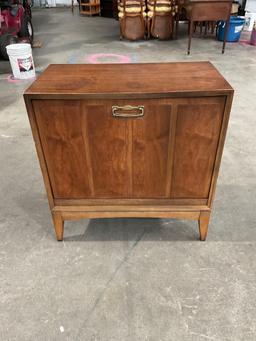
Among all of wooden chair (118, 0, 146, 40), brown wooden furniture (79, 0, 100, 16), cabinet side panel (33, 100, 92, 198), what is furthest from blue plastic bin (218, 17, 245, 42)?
cabinet side panel (33, 100, 92, 198)

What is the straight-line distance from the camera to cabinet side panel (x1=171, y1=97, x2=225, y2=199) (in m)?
0.98

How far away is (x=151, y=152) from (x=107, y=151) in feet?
0.57

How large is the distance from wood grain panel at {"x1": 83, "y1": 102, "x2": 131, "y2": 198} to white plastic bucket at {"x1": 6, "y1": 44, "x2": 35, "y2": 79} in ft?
8.39

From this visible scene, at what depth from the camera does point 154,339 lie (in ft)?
3.24

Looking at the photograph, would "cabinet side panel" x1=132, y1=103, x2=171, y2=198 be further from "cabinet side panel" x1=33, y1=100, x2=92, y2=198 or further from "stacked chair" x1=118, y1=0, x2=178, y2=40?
"stacked chair" x1=118, y1=0, x2=178, y2=40

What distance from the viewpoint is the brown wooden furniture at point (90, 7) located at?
7513mm

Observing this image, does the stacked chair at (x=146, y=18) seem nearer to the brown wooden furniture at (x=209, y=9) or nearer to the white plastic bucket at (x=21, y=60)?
the brown wooden furniture at (x=209, y=9)

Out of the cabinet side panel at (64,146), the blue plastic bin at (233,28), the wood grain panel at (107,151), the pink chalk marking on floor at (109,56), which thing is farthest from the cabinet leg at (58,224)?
the blue plastic bin at (233,28)

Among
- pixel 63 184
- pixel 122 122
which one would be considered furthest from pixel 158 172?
pixel 63 184

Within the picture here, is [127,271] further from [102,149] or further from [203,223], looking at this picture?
[102,149]

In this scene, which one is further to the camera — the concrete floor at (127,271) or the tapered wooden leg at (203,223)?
the tapered wooden leg at (203,223)

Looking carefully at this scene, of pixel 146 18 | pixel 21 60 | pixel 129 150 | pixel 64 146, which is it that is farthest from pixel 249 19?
pixel 64 146

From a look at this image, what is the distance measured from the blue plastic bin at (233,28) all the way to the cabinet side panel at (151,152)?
14.0 ft

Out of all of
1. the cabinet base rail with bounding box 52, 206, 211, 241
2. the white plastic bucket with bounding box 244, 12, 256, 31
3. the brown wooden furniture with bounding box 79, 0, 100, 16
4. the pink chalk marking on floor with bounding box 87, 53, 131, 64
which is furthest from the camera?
the brown wooden furniture with bounding box 79, 0, 100, 16
